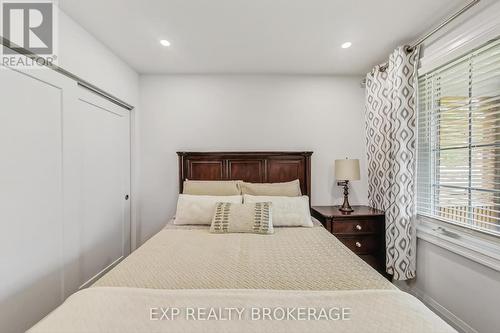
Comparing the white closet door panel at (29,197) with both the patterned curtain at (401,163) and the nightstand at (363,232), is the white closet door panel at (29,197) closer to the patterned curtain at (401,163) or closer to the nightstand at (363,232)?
the nightstand at (363,232)

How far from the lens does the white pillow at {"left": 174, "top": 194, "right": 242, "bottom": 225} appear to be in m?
2.38

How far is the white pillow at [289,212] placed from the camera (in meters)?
2.35

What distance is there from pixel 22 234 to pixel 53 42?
1378 mm

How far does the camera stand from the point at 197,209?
94.5 inches

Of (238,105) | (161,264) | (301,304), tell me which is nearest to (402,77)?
(238,105)

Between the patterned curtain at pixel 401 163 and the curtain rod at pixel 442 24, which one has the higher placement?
the curtain rod at pixel 442 24

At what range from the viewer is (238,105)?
305cm

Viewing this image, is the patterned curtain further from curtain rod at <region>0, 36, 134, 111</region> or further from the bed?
curtain rod at <region>0, 36, 134, 111</region>

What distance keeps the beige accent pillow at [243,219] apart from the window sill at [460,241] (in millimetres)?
1416

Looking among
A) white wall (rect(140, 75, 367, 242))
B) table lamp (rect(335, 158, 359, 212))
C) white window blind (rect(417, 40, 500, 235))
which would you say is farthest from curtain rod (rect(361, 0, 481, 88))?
table lamp (rect(335, 158, 359, 212))

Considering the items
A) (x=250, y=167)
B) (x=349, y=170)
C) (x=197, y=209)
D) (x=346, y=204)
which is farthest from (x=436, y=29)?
(x=197, y=209)

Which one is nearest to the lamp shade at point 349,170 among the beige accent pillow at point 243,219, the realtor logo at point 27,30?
the beige accent pillow at point 243,219

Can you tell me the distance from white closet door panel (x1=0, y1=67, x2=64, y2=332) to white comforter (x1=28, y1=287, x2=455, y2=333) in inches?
29.5

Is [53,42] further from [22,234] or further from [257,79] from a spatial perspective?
[257,79]
